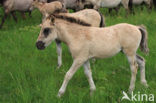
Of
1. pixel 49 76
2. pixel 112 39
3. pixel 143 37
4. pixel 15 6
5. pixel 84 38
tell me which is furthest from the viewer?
pixel 15 6

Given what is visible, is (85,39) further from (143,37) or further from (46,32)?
(143,37)

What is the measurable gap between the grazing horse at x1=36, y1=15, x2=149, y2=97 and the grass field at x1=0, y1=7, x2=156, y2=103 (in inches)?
13.2

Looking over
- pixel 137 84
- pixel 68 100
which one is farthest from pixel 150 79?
pixel 68 100

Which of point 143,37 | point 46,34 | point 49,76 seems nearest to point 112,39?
point 143,37

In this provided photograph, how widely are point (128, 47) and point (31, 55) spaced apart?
365 cm

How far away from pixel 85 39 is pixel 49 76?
167 centimetres

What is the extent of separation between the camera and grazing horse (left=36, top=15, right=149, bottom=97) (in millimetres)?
5000

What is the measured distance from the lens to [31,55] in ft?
26.0

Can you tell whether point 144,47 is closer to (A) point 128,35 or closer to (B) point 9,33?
(A) point 128,35

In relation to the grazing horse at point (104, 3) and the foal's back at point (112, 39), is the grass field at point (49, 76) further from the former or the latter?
the grazing horse at point (104, 3)

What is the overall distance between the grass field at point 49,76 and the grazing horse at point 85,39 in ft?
1.10

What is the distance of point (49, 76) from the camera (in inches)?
245

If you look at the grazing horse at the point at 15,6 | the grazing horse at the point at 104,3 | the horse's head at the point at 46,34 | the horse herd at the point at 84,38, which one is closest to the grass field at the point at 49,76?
the horse herd at the point at 84,38

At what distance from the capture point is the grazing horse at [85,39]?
500 cm
